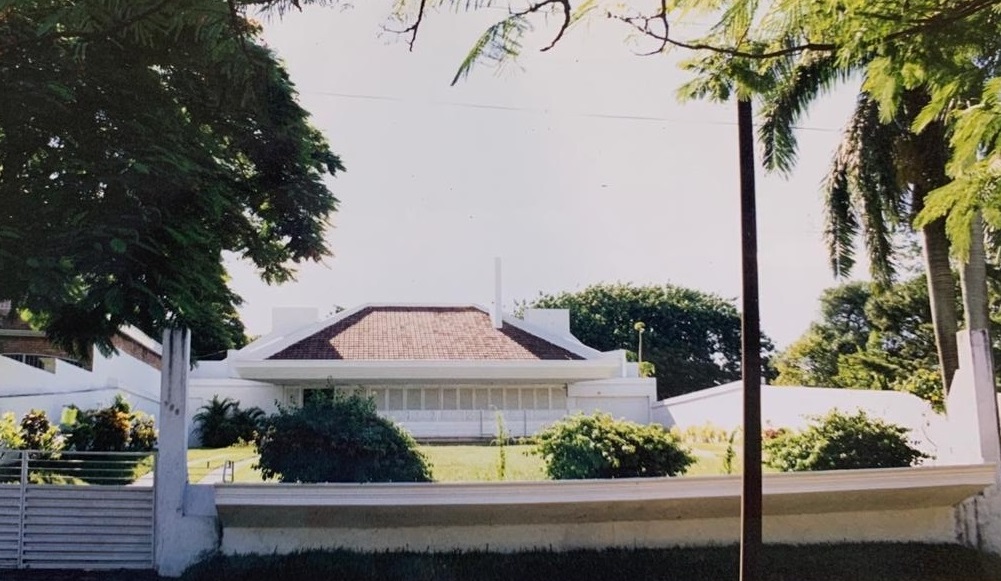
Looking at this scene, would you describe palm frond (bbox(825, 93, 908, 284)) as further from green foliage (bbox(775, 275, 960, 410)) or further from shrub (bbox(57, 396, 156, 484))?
shrub (bbox(57, 396, 156, 484))

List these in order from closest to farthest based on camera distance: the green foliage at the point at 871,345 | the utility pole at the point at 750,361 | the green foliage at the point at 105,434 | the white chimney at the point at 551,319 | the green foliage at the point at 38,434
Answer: the utility pole at the point at 750,361 < the green foliage at the point at 38,434 < the green foliage at the point at 105,434 < the green foliage at the point at 871,345 < the white chimney at the point at 551,319

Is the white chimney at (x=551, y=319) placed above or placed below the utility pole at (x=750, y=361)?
above

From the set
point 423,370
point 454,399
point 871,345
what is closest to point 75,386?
point 423,370

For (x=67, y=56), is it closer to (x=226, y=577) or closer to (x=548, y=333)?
(x=226, y=577)

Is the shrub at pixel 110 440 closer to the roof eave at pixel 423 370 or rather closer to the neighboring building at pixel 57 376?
the neighboring building at pixel 57 376

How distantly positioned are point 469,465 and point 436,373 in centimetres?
1069

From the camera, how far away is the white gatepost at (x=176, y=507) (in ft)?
23.9

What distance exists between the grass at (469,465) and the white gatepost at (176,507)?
1.28 metres

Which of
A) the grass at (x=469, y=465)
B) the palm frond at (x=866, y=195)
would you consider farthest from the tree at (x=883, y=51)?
the palm frond at (x=866, y=195)

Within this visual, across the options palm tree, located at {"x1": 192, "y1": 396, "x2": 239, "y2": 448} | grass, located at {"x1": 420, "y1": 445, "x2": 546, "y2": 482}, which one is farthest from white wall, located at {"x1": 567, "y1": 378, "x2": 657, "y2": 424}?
palm tree, located at {"x1": 192, "y1": 396, "x2": 239, "y2": 448}

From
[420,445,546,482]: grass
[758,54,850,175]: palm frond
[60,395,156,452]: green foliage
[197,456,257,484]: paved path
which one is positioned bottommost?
[197,456,257,484]: paved path

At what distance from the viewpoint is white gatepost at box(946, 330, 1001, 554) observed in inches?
314

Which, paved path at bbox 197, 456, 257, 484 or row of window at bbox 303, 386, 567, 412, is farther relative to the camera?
row of window at bbox 303, 386, 567, 412

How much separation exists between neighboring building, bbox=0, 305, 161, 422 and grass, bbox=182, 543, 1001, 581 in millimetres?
5393
